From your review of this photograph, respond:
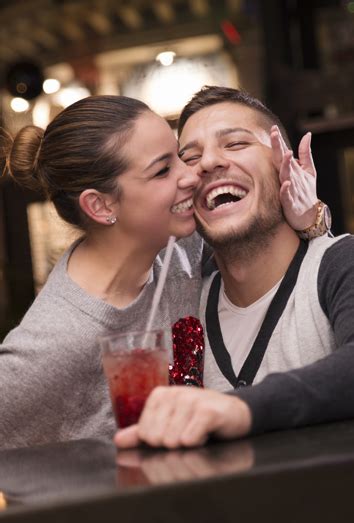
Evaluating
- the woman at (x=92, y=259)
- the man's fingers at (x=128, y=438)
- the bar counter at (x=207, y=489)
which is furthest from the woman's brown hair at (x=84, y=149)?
the bar counter at (x=207, y=489)

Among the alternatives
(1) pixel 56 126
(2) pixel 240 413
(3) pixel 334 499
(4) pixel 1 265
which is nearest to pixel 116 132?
(1) pixel 56 126

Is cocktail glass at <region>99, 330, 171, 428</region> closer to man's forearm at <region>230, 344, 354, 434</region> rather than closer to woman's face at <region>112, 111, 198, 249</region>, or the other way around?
man's forearm at <region>230, 344, 354, 434</region>

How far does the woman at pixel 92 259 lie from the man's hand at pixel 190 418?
66 cm

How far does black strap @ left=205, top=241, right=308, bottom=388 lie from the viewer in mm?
1696

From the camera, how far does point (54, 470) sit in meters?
0.97

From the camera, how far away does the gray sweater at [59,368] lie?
1.68 metres

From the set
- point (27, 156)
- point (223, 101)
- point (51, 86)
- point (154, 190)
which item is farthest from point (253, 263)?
point (51, 86)

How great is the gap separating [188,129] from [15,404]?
768 millimetres

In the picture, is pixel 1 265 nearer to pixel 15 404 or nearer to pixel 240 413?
pixel 15 404

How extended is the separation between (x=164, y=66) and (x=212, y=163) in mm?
2843

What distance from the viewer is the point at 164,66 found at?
4570 millimetres

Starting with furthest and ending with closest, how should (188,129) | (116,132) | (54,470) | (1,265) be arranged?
(1,265) < (188,129) < (116,132) < (54,470)

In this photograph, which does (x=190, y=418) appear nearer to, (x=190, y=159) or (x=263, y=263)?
(x=263, y=263)

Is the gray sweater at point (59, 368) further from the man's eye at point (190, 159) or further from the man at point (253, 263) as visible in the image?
the man's eye at point (190, 159)
